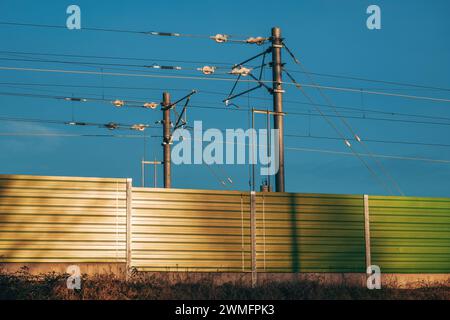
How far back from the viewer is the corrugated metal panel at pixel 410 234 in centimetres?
2611

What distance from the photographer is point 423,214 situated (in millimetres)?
27031

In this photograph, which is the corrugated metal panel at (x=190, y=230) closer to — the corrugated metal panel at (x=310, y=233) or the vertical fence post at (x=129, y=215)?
the vertical fence post at (x=129, y=215)

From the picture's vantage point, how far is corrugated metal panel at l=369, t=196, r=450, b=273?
26.1 meters

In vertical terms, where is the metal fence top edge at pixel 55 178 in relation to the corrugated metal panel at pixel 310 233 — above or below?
above

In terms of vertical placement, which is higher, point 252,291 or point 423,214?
point 423,214

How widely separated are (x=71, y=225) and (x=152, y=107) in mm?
18492

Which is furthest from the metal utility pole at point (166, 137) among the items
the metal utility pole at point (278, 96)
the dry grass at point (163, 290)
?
the dry grass at point (163, 290)

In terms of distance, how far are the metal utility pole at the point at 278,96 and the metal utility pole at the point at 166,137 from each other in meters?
10.3

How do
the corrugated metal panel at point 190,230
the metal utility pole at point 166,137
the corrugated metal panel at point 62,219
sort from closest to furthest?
the corrugated metal panel at point 62,219, the corrugated metal panel at point 190,230, the metal utility pole at point 166,137

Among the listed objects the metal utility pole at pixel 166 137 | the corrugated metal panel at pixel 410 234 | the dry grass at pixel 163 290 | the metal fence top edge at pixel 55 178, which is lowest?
the dry grass at pixel 163 290

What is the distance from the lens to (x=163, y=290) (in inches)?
794

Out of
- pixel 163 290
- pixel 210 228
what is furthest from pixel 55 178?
pixel 210 228
